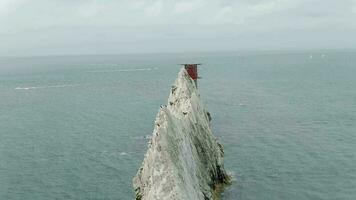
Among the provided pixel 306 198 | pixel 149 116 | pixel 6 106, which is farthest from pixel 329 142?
pixel 6 106

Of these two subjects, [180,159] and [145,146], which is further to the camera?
[145,146]

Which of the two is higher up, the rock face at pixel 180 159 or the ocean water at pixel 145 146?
the rock face at pixel 180 159

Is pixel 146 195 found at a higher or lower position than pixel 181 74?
lower

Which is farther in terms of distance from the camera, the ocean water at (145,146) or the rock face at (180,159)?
the ocean water at (145,146)

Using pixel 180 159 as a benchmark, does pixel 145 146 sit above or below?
below

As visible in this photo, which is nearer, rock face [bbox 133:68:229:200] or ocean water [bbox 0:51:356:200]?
rock face [bbox 133:68:229:200]

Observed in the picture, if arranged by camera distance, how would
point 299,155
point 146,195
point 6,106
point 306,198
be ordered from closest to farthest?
point 146,195 → point 306,198 → point 299,155 → point 6,106

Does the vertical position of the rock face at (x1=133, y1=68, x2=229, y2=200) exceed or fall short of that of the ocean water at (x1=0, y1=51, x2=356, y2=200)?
it exceeds it

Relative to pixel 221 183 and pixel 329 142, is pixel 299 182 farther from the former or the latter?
pixel 329 142
